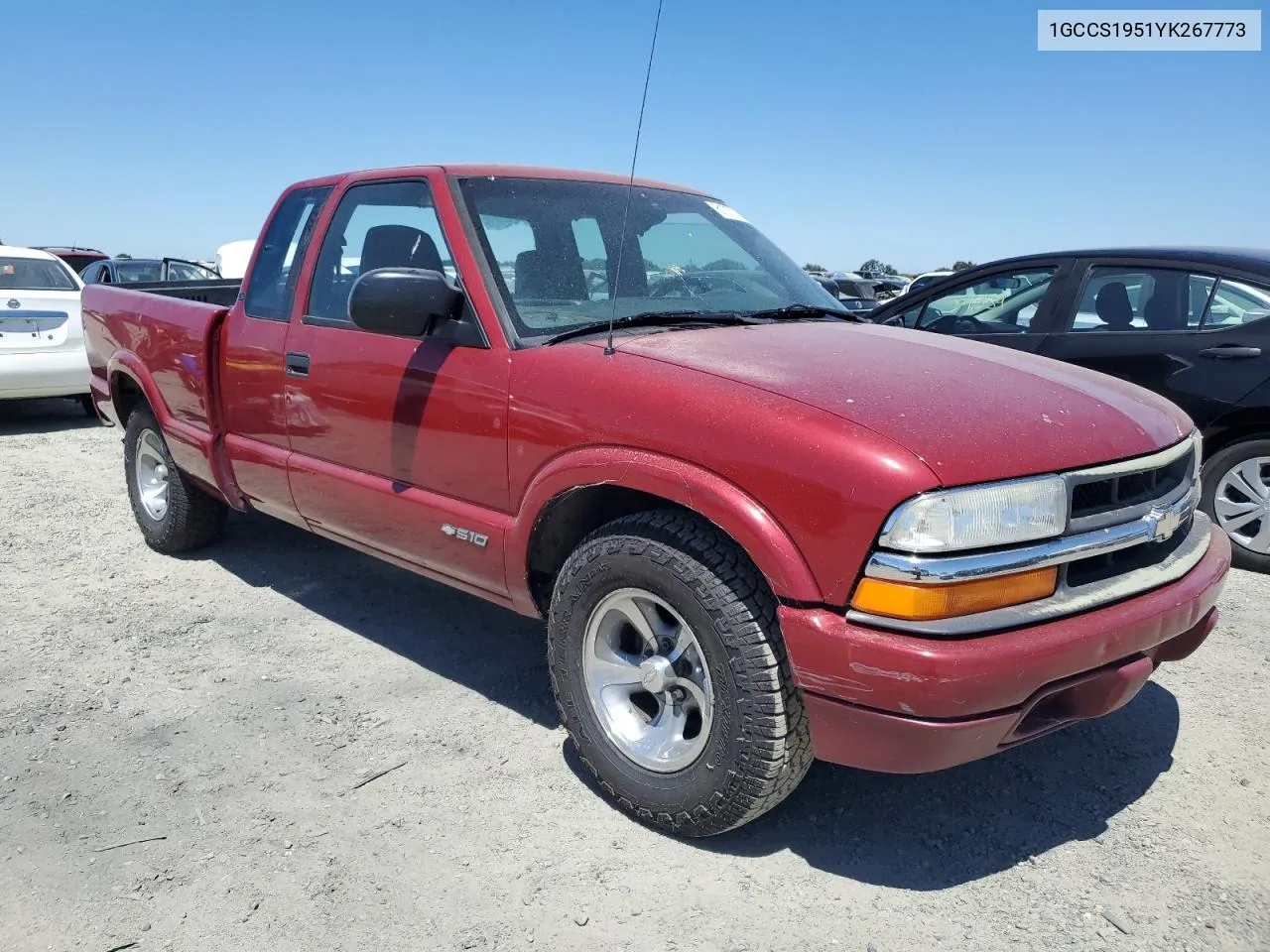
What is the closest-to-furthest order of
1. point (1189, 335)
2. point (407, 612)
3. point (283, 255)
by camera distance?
point (283, 255)
point (407, 612)
point (1189, 335)

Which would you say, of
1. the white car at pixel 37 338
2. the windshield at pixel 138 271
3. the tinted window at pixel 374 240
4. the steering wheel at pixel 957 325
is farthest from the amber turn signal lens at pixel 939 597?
the windshield at pixel 138 271

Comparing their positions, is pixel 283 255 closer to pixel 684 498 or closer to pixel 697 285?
pixel 697 285

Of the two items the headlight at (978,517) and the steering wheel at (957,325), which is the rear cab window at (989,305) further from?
the headlight at (978,517)

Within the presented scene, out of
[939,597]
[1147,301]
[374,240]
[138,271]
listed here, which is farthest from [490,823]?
[138,271]

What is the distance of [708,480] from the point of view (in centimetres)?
246

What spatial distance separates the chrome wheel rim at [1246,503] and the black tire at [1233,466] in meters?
0.01

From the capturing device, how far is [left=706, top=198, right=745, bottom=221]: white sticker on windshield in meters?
4.14

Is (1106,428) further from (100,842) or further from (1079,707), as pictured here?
(100,842)

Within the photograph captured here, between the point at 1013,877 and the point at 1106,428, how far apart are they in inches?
47.4

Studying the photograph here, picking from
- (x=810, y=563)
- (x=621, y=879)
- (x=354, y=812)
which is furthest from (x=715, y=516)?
(x=354, y=812)

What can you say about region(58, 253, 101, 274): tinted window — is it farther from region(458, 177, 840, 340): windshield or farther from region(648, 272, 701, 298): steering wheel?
region(648, 272, 701, 298): steering wheel

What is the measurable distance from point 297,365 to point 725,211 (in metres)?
1.89

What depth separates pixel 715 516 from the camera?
2434 mm

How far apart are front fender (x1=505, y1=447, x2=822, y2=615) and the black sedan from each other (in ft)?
11.9
